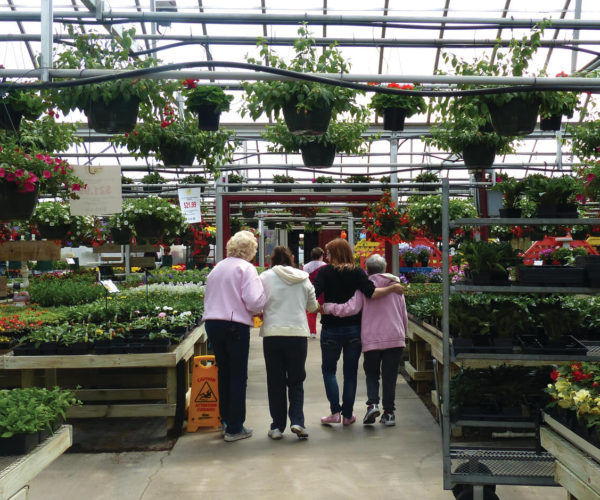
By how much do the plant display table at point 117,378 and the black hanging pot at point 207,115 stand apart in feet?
5.43

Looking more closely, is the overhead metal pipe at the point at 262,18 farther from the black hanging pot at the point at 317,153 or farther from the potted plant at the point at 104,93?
the black hanging pot at the point at 317,153

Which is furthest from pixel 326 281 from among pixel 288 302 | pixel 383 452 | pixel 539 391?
pixel 539 391

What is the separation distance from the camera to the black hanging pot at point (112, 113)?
3.72 meters

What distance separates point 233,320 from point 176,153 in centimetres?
190

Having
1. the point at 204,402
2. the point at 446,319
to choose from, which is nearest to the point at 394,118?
the point at 446,319

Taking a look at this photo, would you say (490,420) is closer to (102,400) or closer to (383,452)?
(383,452)

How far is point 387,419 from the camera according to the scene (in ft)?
16.6

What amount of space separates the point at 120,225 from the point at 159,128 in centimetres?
448

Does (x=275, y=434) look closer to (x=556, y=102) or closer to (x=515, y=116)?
(x=515, y=116)

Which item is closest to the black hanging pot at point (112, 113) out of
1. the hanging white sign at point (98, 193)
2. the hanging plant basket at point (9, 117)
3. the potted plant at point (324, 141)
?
the hanging plant basket at point (9, 117)

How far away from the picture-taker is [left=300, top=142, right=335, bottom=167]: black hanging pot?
19.4 ft

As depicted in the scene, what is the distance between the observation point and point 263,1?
11.8 meters

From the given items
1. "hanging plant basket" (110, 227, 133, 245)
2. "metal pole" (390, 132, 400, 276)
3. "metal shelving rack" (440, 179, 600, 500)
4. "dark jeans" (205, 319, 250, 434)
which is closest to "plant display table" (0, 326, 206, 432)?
"dark jeans" (205, 319, 250, 434)

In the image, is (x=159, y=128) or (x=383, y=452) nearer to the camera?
(x=383, y=452)
